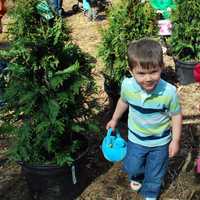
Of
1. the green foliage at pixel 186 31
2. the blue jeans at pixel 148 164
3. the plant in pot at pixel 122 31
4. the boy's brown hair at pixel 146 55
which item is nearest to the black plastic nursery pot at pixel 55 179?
the blue jeans at pixel 148 164

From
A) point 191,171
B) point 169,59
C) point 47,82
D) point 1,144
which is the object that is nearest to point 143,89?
point 47,82

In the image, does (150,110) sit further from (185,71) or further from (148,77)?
(185,71)

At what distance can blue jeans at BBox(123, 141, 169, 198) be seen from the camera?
4303 millimetres

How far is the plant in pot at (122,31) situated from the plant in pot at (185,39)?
3.26 ft

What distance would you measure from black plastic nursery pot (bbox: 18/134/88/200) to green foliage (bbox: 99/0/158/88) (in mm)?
1773

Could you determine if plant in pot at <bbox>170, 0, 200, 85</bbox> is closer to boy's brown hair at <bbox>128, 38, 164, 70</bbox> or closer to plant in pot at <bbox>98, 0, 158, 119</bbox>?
plant in pot at <bbox>98, 0, 158, 119</bbox>

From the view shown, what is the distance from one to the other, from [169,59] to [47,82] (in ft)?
13.4

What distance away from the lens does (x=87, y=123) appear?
452cm

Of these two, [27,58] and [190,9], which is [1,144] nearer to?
[27,58]

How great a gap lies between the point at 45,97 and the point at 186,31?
3341mm

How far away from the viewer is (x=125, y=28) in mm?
5922

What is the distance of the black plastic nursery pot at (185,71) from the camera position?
707 centimetres

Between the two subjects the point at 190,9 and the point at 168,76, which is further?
the point at 168,76

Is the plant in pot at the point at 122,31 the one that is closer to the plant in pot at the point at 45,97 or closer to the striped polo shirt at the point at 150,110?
the plant in pot at the point at 45,97
